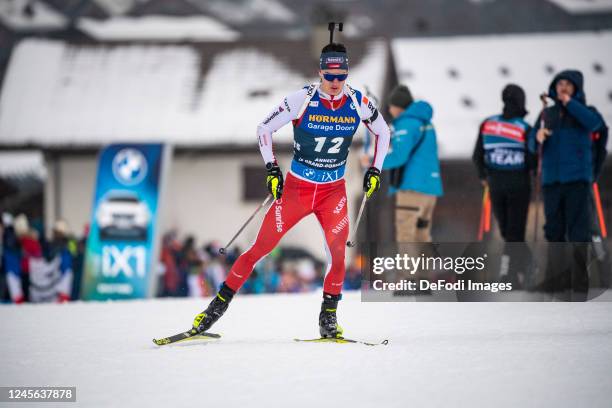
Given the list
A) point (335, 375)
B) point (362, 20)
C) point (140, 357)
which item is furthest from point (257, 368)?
point (362, 20)

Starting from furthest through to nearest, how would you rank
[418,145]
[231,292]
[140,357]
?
[418,145]
[231,292]
[140,357]

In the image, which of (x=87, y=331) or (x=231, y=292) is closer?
(x=231, y=292)

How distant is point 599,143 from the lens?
9.34 m

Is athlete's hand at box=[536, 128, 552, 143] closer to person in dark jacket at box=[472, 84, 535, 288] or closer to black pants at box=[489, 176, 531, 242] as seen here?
person in dark jacket at box=[472, 84, 535, 288]

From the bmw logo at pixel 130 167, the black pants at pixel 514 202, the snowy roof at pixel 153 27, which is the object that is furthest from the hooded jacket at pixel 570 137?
the snowy roof at pixel 153 27

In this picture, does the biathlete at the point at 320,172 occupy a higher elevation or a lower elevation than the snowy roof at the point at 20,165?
lower

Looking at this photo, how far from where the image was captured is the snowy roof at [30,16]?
58.5 meters

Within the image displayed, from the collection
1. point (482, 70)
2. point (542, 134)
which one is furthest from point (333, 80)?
point (482, 70)

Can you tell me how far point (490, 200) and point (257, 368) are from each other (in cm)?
490

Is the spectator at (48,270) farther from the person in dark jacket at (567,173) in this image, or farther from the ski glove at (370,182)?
the ski glove at (370,182)

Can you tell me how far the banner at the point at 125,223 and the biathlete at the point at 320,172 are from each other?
18.7 feet

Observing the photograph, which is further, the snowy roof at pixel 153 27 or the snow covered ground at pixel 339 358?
the snowy roof at pixel 153 27

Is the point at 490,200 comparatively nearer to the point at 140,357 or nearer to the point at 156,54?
the point at 140,357

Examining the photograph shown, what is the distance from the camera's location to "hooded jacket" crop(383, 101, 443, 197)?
9.72 metres
